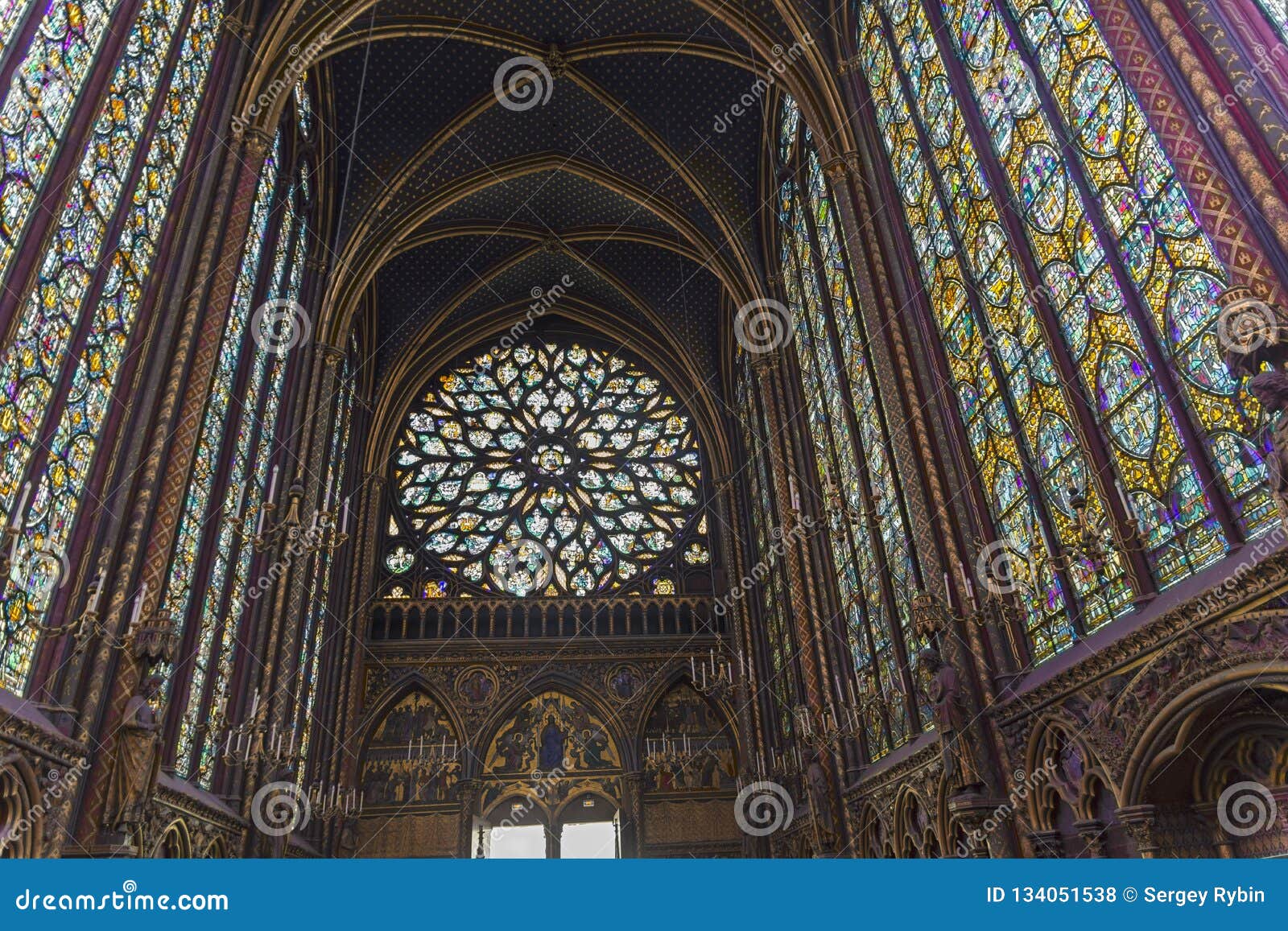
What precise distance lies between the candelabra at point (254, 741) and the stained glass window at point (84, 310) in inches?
209

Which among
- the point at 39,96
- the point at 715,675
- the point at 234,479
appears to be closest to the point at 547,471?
the point at 715,675

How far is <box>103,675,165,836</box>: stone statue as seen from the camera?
7.63 metres

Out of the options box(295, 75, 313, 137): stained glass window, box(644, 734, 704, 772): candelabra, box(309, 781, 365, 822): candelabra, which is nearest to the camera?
box(295, 75, 313, 137): stained glass window

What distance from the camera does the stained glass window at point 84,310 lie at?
773cm

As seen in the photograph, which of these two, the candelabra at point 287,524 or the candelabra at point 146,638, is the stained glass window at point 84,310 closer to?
the candelabra at point 146,638

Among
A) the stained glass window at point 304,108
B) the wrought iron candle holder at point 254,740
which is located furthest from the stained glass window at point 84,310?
the wrought iron candle holder at point 254,740

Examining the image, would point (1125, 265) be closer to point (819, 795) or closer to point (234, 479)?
point (819, 795)

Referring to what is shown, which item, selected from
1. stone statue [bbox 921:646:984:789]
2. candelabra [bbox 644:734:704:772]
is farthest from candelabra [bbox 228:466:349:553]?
candelabra [bbox 644:734:704:772]

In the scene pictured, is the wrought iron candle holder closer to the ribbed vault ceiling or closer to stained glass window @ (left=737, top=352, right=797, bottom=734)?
stained glass window @ (left=737, top=352, right=797, bottom=734)

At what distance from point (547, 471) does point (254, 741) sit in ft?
40.0

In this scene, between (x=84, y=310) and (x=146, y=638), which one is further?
(x=84, y=310)

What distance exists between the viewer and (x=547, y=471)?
2431 centimetres

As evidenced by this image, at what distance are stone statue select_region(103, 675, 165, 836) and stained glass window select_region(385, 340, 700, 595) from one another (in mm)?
14632

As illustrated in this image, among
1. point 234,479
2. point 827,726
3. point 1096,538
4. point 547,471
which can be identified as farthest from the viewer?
point 547,471
